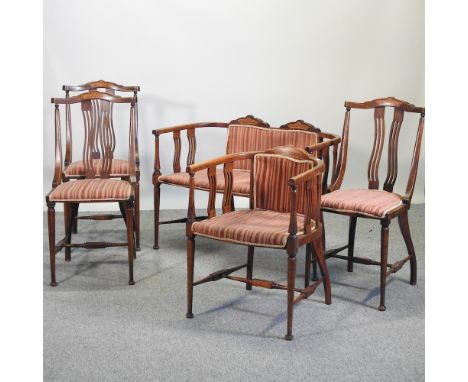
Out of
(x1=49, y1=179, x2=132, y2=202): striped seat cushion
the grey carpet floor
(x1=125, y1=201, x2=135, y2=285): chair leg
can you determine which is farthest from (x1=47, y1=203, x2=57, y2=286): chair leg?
(x1=125, y1=201, x2=135, y2=285): chair leg

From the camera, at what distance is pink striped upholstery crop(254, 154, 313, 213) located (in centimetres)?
360

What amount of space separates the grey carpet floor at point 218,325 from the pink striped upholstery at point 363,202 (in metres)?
0.51

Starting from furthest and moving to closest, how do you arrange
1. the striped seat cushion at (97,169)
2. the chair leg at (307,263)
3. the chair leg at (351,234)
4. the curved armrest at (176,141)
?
the curved armrest at (176,141) < the striped seat cushion at (97,169) < the chair leg at (351,234) < the chair leg at (307,263)

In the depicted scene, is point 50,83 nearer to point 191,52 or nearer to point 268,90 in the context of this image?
point 191,52

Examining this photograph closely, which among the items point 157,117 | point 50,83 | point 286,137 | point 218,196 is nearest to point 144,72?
point 157,117

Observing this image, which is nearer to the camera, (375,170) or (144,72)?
(375,170)

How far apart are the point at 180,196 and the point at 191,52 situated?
1.25m

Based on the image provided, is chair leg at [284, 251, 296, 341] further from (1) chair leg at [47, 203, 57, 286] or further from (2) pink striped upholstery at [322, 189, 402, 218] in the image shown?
(1) chair leg at [47, 203, 57, 286]

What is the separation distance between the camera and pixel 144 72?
19.3 feet

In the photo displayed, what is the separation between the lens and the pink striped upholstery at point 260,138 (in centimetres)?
454

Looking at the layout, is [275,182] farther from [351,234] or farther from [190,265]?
[351,234]

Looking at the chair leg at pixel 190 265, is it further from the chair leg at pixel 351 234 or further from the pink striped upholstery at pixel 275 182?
the chair leg at pixel 351 234

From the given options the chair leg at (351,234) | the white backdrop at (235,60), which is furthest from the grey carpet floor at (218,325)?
the white backdrop at (235,60)

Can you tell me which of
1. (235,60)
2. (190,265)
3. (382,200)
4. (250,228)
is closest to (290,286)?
(250,228)
